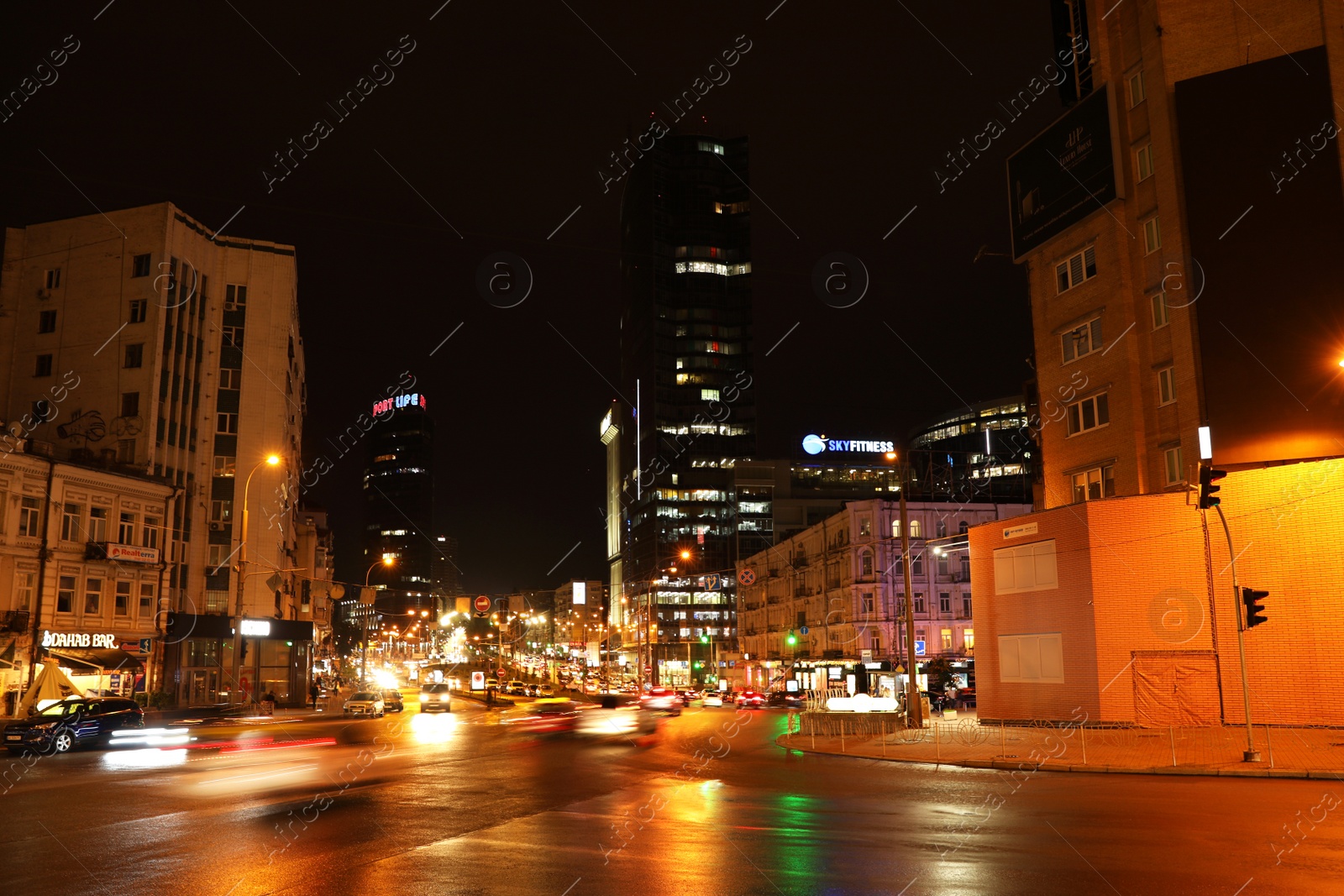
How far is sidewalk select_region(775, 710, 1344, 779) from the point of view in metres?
21.3

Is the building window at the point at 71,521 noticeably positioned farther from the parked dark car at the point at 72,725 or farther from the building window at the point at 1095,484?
the building window at the point at 1095,484

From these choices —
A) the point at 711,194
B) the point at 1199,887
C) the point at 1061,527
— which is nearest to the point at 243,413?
the point at 1061,527

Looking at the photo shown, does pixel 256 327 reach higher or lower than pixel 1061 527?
higher

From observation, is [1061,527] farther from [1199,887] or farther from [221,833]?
[221,833]

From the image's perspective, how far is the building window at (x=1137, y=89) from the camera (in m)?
35.8

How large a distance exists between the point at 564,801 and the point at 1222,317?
27033 millimetres

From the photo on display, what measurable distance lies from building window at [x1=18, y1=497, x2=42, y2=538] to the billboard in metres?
43.8

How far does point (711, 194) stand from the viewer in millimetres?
180500

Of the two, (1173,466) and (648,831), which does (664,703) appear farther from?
(648,831)

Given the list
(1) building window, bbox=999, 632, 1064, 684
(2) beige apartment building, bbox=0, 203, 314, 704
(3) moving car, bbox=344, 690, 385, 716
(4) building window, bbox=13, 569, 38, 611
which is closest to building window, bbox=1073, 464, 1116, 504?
(1) building window, bbox=999, 632, 1064, 684

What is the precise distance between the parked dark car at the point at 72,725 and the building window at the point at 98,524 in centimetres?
1746

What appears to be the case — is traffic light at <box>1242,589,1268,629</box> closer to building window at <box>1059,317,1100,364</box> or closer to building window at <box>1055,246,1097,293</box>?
building window at <box>1059,317,1100,364</box>

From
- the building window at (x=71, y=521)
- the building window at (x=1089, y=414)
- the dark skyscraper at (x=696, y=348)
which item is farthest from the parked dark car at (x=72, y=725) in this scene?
the dark skyscraper at (x=696, y=348)

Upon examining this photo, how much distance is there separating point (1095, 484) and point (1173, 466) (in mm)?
3511
